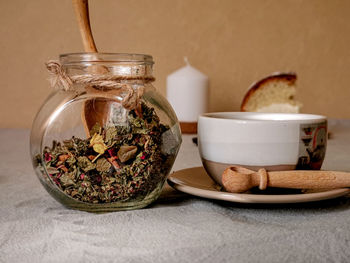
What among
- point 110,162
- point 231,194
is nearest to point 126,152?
point 110,162

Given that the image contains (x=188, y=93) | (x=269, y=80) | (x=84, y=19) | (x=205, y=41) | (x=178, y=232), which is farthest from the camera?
(x=205, y=41)

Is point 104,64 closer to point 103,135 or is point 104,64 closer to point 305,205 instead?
point 103,135

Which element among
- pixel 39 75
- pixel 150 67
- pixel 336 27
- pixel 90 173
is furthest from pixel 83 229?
pixel 336 27

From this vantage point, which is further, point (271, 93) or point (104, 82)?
point (271, 93)

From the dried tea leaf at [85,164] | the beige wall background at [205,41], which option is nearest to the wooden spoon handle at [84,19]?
the dried tea leaf at [85,164]

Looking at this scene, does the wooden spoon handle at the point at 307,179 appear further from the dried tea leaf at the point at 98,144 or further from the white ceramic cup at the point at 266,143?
the dried tea leaf at the point at 98,144

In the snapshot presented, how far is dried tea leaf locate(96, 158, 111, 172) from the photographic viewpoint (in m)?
0.46

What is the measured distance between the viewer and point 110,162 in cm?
46

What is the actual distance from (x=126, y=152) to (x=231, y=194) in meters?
0.12

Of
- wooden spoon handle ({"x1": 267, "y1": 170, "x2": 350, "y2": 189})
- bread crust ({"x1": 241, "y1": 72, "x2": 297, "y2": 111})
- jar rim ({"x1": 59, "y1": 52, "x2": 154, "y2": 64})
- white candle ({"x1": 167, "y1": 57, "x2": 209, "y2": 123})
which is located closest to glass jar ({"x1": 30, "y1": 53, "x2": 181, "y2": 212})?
jar rim ({"x1": 59, "y1": 52, "x2": 154, "y2": 64})

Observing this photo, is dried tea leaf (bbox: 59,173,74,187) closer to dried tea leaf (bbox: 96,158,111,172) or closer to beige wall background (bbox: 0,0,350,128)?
dried tea leaf (bbox: 96,158,111,172)

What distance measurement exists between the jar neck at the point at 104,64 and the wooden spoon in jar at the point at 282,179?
0.52ft

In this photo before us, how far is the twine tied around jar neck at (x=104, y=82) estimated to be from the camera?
0.47m

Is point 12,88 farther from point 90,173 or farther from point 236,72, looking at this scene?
point 90,173
